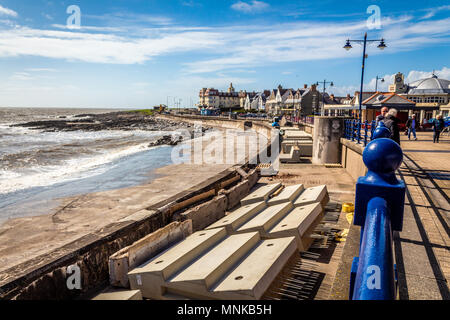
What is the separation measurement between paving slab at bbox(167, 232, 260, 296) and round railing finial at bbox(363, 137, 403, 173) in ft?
9.32

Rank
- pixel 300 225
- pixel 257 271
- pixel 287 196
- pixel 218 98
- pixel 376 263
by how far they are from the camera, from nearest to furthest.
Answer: pixel 376 263 < pixel 257 271 < pixel 300 225 < pixel 287 196 < pixel 218 98

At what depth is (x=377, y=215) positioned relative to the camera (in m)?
1.23

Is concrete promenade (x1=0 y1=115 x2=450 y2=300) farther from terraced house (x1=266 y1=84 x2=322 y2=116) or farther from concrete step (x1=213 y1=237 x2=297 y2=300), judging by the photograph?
terraced house (x1=266 y1=84 x2=322 y2=116)

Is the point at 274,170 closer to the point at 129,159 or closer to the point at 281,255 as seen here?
the point at 281,255

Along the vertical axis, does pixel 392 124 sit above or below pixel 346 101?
below

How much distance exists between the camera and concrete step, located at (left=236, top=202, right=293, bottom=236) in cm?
566

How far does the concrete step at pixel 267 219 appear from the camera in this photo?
5.66 metres

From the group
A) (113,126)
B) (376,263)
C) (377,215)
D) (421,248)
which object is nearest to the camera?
(376,263)

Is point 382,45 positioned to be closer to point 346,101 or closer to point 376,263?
point 376,263

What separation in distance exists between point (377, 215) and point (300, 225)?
14.5 feet

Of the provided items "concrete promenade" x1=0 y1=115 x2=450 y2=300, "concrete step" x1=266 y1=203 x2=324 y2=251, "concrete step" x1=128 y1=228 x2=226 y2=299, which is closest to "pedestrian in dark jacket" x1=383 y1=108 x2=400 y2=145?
"concrete promenade" x1=0 y1=115 x2=450 y2=300

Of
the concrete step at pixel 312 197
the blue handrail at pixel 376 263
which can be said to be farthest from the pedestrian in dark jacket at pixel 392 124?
the blue handrail at pixel 376 263

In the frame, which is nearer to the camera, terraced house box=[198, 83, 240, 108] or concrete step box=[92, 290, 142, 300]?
concrete step box=[92, 290, 142, 300]

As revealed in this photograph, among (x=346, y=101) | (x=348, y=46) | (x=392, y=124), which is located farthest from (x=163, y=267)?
(x=346, y=101)
